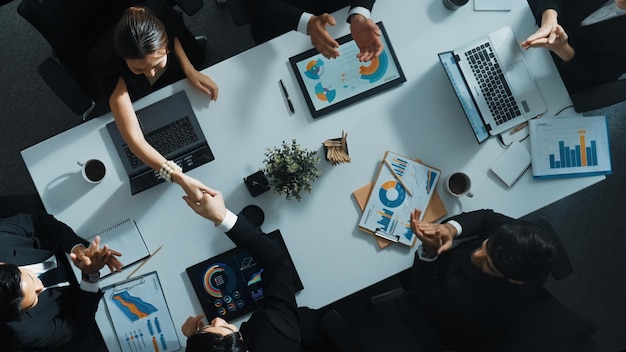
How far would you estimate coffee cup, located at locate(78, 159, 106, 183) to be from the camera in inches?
70.4

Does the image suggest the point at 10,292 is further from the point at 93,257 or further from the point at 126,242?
the point at 126,242

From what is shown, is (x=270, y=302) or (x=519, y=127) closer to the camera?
(x=270, y=302)

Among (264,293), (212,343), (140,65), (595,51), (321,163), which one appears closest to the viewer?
(212,343)

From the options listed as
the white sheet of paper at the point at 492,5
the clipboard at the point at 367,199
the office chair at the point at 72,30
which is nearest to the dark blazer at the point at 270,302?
the clipboard at the point at 367,199

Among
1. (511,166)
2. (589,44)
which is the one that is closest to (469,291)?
(511,166)

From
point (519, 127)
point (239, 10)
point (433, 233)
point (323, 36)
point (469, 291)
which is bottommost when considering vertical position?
point (469, 291)

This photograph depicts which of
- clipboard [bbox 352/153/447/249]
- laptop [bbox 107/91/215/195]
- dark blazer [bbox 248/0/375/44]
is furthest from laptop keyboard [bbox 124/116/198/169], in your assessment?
clipboard [bbox 352/153/447/249]

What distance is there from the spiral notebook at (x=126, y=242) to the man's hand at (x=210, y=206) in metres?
0.27

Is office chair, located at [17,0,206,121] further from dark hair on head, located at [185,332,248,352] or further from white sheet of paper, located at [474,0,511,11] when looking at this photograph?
white sheet of paper, located at [474,0,511,11]

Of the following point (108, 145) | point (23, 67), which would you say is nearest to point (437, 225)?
point (108, 145)

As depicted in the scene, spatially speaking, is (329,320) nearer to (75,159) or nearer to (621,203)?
(75,159)

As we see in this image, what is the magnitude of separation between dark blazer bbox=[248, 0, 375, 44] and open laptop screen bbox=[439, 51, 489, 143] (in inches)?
14.2

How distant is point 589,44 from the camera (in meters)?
1.97

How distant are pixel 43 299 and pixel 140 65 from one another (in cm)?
93
